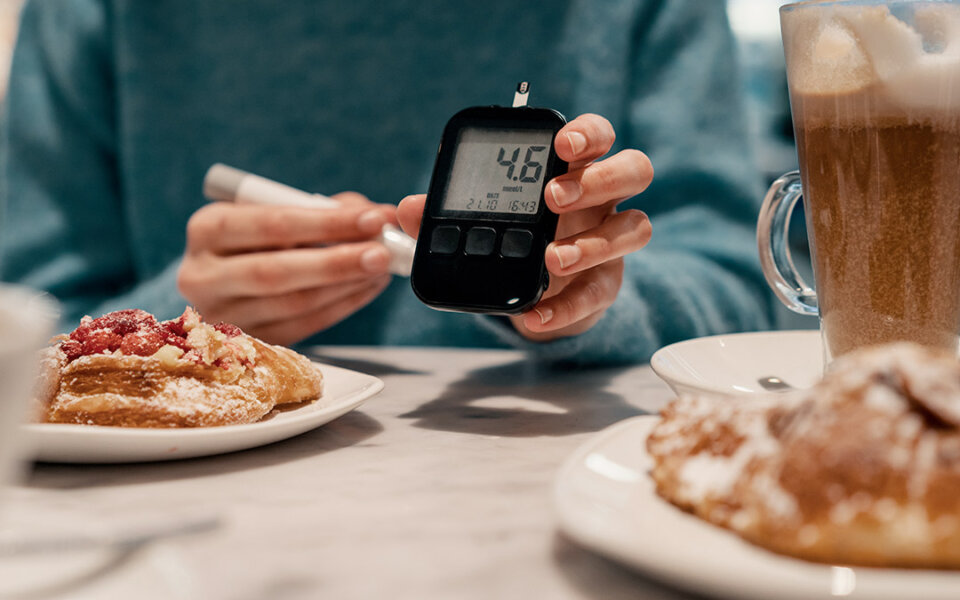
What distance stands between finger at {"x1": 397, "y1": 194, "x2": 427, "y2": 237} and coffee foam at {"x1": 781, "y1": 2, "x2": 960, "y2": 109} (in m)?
0.45

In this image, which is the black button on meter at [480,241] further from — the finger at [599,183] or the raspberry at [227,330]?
the raspberry at [227,330]

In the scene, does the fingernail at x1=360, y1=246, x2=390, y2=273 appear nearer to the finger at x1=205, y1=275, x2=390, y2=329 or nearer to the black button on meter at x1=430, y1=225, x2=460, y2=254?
the finger at x1=205, y1=275, x2=390, y2=329

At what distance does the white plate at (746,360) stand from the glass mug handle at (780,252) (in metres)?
0.05

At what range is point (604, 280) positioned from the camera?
3.33 ft

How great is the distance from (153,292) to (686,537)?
1.32 meters

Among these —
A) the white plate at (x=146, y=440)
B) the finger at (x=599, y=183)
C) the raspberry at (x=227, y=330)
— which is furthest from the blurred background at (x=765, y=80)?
the white plate at (x=146, y=440)

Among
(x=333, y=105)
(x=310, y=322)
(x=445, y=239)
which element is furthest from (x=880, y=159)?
(x=333, y=105)

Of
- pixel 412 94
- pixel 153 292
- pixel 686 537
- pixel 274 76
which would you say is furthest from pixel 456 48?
pixel 686 537

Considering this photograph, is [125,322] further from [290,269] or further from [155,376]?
[290,269]

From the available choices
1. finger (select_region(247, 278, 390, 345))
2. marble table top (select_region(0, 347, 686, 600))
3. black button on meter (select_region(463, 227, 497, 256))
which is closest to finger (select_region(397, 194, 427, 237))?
black button on meter (select_region(463, 227, 497, 256))

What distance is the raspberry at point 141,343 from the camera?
735mm

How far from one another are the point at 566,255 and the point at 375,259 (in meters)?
0.40

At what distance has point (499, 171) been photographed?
88 centimetres

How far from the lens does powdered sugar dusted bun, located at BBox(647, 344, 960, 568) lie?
0.39 m
